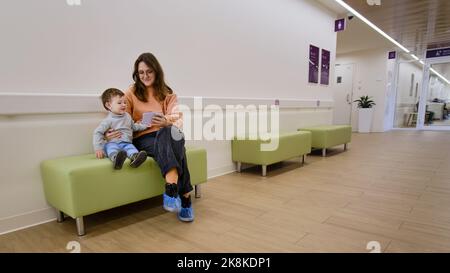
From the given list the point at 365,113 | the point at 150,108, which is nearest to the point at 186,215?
the point at 150,108

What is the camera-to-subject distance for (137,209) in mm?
2289

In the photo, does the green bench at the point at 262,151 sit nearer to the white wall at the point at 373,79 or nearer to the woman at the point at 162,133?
the woman at the point at 162,133

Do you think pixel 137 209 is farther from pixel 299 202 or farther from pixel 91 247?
pixel 299 202

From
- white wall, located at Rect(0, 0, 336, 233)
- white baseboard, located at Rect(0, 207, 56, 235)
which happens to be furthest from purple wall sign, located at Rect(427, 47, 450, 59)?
white baseboard, located at Rect(0, 207, 56, 235)

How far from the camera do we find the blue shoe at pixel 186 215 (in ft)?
6.69

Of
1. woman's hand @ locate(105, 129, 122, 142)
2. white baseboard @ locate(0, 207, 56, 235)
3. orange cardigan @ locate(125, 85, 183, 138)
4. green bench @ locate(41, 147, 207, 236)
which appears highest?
orange cardigan @ locate(125, 85, 183, 138)

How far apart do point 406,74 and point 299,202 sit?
10829 mm

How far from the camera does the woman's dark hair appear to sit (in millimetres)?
2213

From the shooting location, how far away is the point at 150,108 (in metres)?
2.32

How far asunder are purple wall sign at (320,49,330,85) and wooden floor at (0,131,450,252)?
2.99m

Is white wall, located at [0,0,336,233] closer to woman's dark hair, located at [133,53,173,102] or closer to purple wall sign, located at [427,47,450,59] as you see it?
woman's dark hair, located at [133,53,173,102]

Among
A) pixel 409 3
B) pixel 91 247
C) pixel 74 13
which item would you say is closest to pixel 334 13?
pixel 409 3

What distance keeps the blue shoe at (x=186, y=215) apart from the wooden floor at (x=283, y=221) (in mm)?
51

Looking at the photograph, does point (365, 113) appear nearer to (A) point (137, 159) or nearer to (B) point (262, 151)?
(B) point (262, 151)
